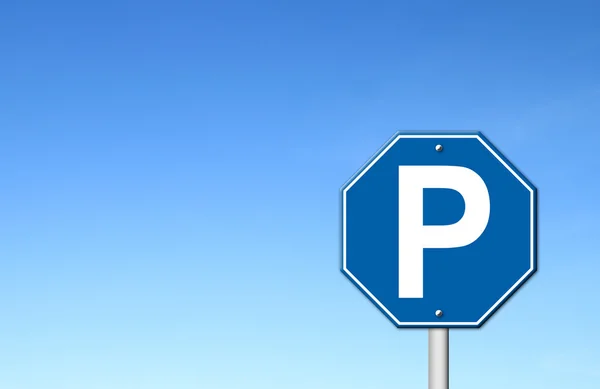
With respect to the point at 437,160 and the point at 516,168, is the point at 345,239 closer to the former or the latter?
the point at 437,160

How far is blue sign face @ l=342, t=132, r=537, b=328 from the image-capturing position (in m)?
3.16

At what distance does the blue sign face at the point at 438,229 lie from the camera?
3.16m

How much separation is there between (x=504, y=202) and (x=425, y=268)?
1.52 ft

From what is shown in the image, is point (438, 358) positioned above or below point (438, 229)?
below

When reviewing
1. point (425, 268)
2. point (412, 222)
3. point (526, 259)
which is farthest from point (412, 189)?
point (526, 259)

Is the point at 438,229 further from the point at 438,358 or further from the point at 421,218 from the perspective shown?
the point at 438,358

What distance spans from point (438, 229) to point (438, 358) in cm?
60

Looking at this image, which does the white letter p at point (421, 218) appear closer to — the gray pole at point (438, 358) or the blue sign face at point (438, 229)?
the blue sign face at point (438, 229)

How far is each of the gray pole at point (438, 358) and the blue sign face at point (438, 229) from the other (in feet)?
0.22

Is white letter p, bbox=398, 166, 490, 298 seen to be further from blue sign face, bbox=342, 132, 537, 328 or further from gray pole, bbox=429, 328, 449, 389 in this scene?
gray pole, bbox=429, 328, 449, 389

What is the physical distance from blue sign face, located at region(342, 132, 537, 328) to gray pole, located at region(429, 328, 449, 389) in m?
0.07

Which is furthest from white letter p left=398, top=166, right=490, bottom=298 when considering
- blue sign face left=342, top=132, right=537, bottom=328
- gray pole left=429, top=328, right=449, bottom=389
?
gray pole left=429, top=328, right=449, bottom=389

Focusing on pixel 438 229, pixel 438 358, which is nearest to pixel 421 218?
pixel 438 229

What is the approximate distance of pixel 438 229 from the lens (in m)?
3.25
